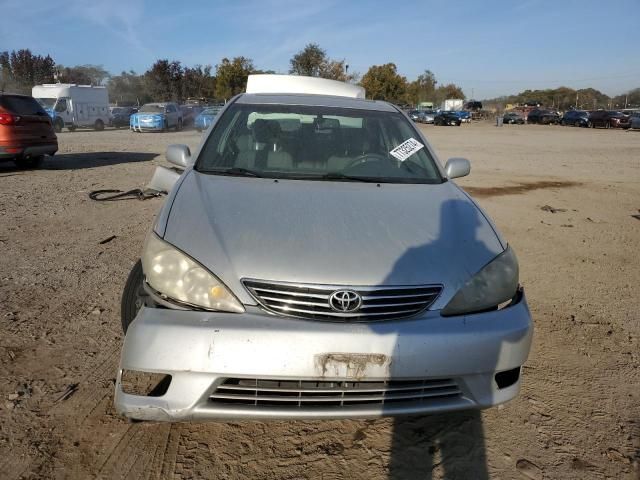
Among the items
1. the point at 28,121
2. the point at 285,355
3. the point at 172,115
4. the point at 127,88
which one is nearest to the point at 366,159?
the point at 285,355

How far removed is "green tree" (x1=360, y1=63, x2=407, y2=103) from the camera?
191 feet

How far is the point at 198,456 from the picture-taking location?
2.21 m

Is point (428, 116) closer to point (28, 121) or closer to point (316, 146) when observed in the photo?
point (28, 121)

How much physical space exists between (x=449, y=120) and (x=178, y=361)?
156 ft

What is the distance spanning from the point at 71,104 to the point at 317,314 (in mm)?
31081

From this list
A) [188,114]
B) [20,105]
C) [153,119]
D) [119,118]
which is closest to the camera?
[20,105]

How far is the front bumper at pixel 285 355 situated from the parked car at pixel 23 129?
378 inches

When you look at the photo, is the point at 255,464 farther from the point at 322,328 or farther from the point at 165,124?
the point at 165,124

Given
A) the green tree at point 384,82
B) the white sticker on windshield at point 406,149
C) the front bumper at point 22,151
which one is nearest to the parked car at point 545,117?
the green tree at point 384,82

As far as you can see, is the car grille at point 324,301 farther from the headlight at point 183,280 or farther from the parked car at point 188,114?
the parked car at point 188,114

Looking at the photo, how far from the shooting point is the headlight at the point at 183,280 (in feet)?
6.76

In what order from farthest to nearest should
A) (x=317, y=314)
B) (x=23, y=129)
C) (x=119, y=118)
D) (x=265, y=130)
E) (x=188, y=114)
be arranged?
(x=119, y=118), (x=188, y=114), (x=23, y=129), (x=265, y=130), (x=317, y=314)

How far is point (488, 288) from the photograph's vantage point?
7.32 feet

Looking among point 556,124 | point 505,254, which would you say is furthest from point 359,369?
point 556,124
